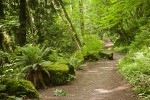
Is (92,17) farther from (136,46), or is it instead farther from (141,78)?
(141,78)

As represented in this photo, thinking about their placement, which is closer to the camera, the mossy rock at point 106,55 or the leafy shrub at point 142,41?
the leafy shrub at point 142,41

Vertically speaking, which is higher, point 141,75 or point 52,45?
point 52,45

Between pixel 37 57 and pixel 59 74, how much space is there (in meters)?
1.35

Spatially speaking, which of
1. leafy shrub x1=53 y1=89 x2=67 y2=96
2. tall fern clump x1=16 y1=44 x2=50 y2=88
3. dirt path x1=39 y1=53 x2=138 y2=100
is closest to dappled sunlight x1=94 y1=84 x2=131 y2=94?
dirt path x1=39 y1=53 x2=138 y2=100

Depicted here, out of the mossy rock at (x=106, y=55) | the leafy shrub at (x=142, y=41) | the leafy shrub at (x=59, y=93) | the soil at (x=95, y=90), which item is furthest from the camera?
the mossy rock at (x=106, y=55)

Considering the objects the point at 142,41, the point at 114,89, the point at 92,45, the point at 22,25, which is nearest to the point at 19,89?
the point at 114,89

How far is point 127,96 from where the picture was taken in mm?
8461

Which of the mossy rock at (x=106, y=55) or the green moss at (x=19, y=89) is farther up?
the green moss at (x=19, y=89)

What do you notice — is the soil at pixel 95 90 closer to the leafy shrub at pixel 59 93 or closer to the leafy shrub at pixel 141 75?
the leafy shrub at pixel 59 93

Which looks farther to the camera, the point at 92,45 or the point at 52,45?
the point at 92,45

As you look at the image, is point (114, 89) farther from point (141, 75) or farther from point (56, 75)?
point (56, 75)

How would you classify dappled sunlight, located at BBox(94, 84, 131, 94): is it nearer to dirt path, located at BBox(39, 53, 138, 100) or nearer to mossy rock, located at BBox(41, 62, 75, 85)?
dirt path, located at BBox(39, 53, 138, 100)

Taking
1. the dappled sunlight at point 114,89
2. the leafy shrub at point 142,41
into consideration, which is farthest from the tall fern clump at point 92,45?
the dappled sunlight at point 114,89

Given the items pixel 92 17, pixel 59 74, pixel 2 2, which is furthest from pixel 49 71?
pixel 92 17
